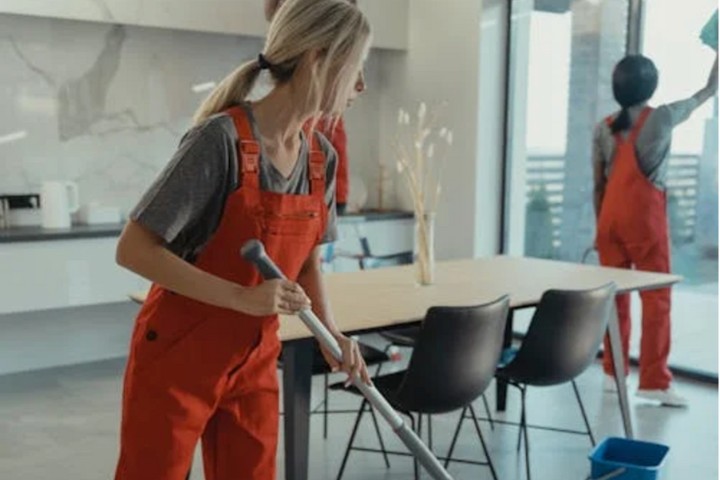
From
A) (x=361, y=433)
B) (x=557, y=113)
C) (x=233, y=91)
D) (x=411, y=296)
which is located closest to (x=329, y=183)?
(x=233, y=91)

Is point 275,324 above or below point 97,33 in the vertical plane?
below

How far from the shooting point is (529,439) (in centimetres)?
348

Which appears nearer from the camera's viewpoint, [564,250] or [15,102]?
[15,102]

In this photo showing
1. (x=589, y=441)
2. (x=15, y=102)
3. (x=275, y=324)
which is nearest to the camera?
(x=275, y=324)

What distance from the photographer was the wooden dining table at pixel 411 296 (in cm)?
236

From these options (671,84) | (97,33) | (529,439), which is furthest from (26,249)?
(671,84)

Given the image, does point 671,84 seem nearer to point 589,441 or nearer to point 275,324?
point 589,441

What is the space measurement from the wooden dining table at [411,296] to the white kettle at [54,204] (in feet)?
5.29

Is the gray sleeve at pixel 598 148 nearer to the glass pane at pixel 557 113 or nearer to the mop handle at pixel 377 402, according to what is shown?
the glass pane at pixel 557 113

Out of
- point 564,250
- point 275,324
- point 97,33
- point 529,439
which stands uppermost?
point 97,33

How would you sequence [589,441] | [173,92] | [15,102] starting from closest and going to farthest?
[589,441] < [15,102] < [173,92]

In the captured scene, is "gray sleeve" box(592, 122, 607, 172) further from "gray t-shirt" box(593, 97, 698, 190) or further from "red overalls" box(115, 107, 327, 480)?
"red overalls" box(115, 107, 327, 480)

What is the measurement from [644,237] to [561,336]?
1.30 metres

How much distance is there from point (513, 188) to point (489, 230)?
0.30 metres
